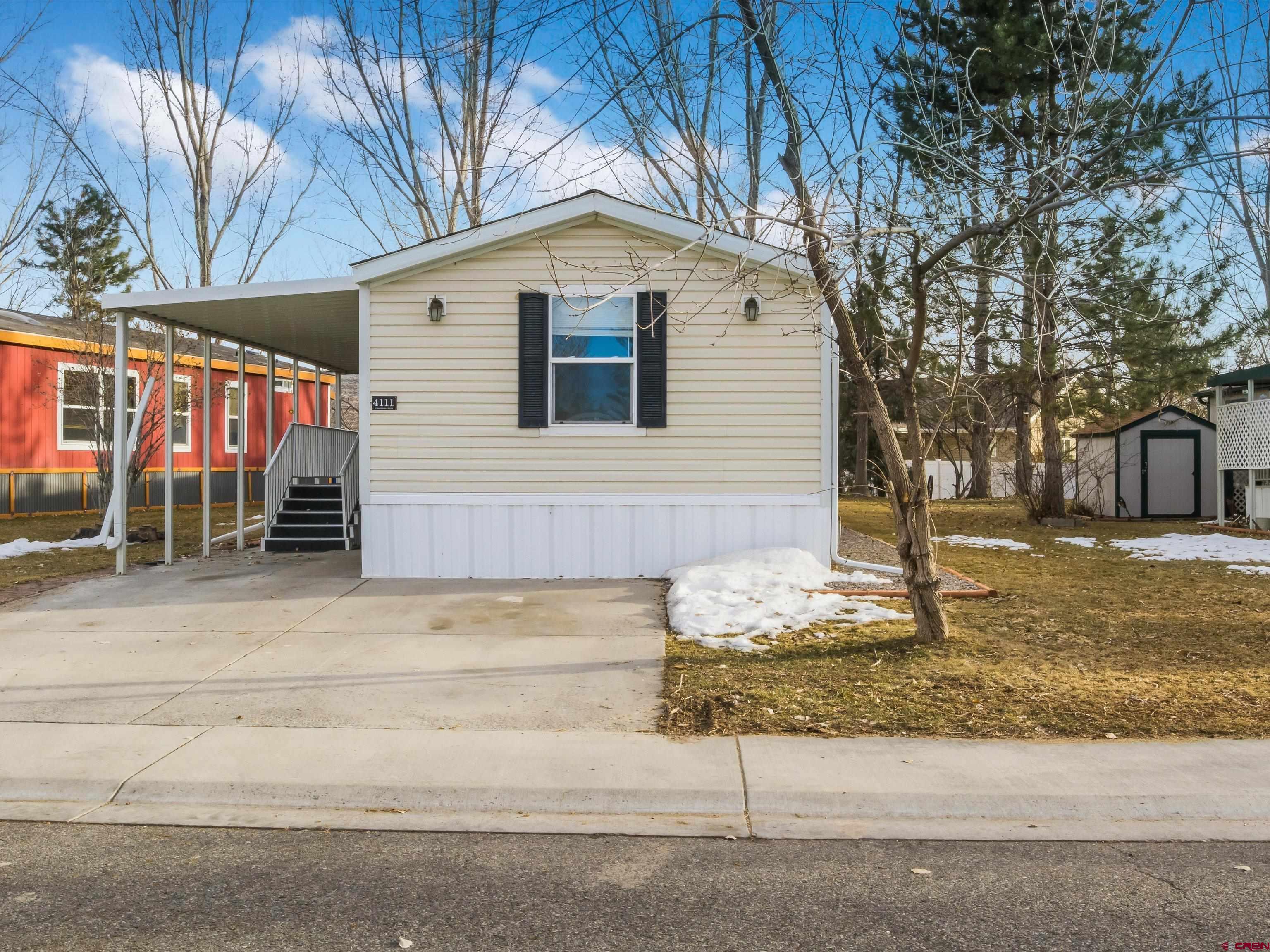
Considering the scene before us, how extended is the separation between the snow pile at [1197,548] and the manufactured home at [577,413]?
5483mm

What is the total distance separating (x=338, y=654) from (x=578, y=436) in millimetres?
3695

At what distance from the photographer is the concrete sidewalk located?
3846mm

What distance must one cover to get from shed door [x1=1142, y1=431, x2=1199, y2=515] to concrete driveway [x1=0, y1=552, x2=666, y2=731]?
13280mm

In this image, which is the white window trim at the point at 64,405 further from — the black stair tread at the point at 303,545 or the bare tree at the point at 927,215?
the bare tree at the point at 927,215

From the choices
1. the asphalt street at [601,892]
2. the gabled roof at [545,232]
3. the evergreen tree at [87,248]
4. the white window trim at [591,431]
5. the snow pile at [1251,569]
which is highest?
the evergreen tree at [87,248]

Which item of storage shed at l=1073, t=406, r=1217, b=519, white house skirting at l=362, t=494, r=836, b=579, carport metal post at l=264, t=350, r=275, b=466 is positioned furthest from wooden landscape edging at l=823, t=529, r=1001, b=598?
storage shed at l=1073, t=406, r=1217, b=519

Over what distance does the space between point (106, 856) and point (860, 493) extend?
30.1 metres

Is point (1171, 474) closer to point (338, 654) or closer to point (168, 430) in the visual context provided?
point (338, 654)

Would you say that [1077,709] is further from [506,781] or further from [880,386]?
[880,386]

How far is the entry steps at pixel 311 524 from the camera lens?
12125 mm

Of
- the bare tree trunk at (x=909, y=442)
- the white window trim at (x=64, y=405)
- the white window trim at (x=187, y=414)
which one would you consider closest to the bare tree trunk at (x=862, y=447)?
the white window trim at (x=187, y=414)

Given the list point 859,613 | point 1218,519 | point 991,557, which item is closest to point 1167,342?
point 1218,519

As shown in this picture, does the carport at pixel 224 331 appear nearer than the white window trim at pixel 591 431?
No

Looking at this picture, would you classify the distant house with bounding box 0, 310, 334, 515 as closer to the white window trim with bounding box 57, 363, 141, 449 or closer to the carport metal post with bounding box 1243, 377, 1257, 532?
the white window trim with bounding box 57, 363, 141, 449
